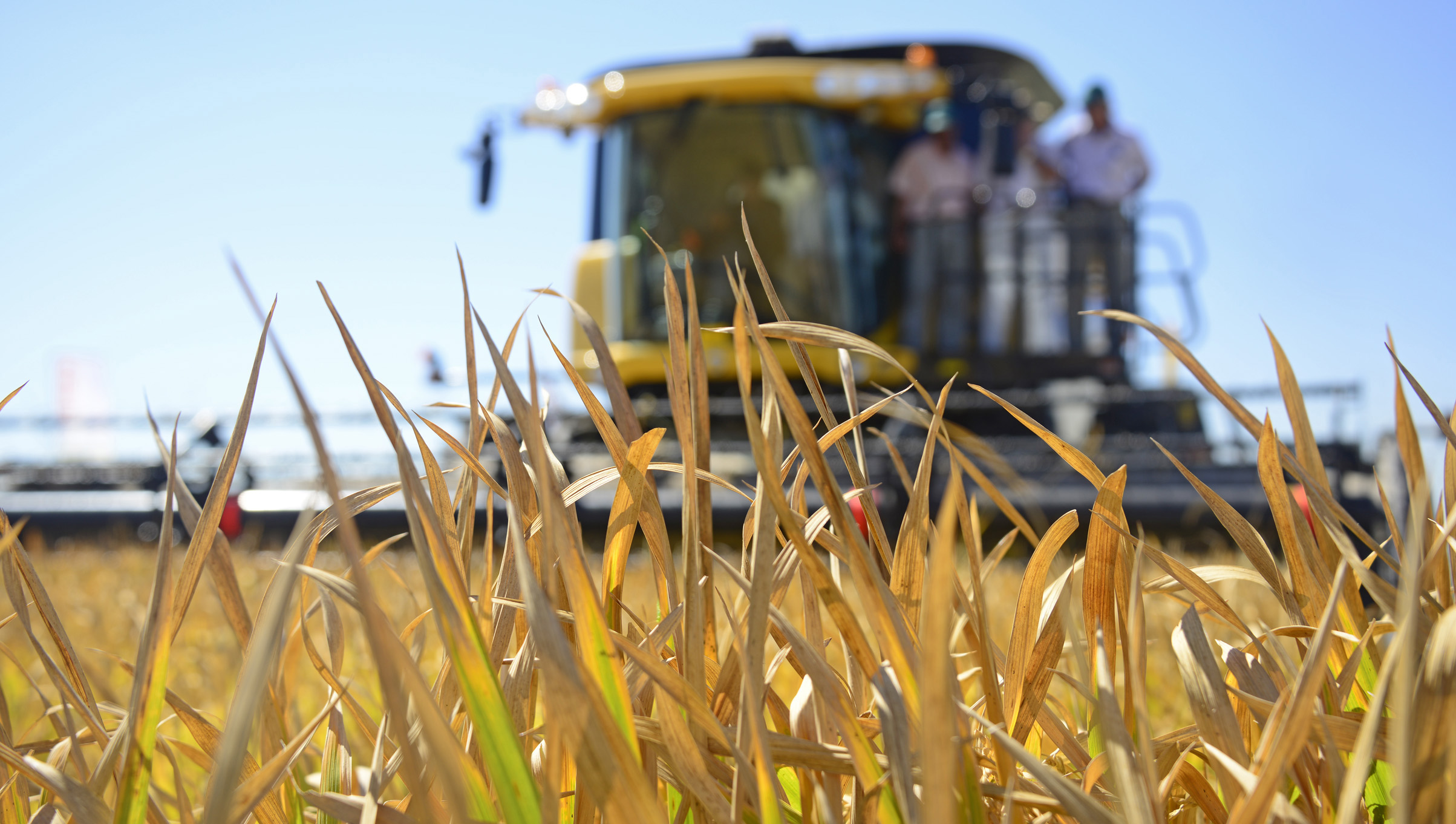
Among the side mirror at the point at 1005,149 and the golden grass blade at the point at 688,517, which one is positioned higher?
the side mirror at the point at 1005,149

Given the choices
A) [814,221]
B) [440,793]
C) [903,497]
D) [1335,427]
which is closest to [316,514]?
[440,793]

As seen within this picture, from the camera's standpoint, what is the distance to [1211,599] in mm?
402

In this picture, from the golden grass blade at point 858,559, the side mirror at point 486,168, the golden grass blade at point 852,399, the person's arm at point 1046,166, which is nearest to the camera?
the golden grass blade at point 858,559

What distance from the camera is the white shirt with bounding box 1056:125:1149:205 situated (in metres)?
5.23

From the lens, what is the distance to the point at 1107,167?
5250 millimetres

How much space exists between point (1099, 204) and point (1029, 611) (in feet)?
16.8

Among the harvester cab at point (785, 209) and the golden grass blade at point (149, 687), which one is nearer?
the golden grass blade at point (149, 687)

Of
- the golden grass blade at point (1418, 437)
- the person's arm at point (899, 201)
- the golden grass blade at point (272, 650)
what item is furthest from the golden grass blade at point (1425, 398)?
the person's arm at point (899, 201)

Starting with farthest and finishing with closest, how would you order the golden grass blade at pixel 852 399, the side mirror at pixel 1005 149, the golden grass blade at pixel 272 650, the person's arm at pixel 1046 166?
1. the person's arm at pixel 1046 166
2. the side mirror at pixel 1005 149
3. the golden grass blade at pixel 852 399
4. the golden grass blade at pixel 272 650

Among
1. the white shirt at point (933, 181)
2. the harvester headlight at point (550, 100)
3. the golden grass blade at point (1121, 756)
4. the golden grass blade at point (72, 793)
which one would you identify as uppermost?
the harvester headlight at point (550, 100)

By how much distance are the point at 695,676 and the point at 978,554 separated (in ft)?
0.57

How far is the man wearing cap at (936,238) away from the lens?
196 inches

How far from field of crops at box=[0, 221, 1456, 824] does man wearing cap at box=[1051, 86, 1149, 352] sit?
4.71m

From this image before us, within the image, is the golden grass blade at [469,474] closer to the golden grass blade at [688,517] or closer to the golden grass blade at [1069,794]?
the golden grass blade at [688,517]
